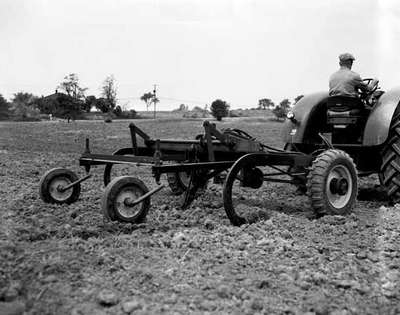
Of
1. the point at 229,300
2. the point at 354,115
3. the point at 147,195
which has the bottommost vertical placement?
the point at 229,300

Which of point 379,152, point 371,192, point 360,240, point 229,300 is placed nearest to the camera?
point 229,300

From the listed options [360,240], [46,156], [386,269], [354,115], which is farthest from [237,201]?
[46,156]

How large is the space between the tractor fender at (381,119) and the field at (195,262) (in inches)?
33.0

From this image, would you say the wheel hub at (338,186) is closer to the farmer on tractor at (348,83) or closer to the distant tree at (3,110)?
the farmer on tractor at (348,83)

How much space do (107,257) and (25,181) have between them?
16.9 feet

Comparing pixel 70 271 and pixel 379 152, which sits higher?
pixel 379 152

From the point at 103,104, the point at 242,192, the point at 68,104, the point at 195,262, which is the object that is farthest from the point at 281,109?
the point at 195,262

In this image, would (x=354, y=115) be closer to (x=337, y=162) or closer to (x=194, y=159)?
(x=337, y=162)

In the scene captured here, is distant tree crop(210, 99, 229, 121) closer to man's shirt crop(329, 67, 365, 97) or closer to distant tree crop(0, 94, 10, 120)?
distant tree crop(0, 94, 10, 120)

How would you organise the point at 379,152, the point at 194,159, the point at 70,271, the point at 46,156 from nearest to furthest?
the point at 70,271 → the point at 194,159 → the point at 379,152 → the point at 46,156

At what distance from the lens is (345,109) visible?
281 inches

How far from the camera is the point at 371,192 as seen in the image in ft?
26.8

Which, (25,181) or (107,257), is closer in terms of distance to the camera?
(107,257)

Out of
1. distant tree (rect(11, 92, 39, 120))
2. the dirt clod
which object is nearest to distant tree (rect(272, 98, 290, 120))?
distant tree (rect(11, 92, 39, 120))
